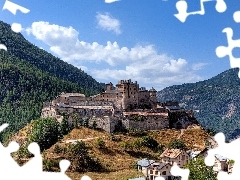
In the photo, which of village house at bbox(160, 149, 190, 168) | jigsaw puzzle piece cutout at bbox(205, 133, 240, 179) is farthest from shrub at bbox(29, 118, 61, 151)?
jigsaw puzzle piece cutout at bbox(205, 133, 240, 179)

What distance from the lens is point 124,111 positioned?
5547 centimetres

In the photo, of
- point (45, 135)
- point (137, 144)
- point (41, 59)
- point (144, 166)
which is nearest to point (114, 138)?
point (137, 144)

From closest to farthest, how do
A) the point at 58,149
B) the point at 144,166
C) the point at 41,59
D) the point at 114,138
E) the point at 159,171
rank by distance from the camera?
the point at 159,171, the point at 144,166, the point at 58,149, the point at 114,138, the point at 41,59

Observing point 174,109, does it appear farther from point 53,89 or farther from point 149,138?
point 53,89

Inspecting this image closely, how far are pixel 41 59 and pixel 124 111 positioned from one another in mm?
131744

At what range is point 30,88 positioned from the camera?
108 m

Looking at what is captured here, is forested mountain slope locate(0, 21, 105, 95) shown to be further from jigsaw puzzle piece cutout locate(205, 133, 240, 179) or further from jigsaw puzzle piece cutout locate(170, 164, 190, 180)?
jigsaw puzzle piece cutout locate(170, 164, 190, 180)

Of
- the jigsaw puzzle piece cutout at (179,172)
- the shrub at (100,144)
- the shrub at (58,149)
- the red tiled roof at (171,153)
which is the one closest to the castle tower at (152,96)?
the shrub at (100,144)

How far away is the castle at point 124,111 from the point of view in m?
52.8

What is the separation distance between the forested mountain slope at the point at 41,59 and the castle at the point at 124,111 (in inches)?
4144

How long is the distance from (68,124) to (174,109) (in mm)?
16381

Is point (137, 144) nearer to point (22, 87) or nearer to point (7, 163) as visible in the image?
point (7, 163)

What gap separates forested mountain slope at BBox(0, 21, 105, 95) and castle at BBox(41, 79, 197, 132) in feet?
345

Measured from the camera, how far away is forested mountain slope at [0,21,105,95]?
6629 inches
